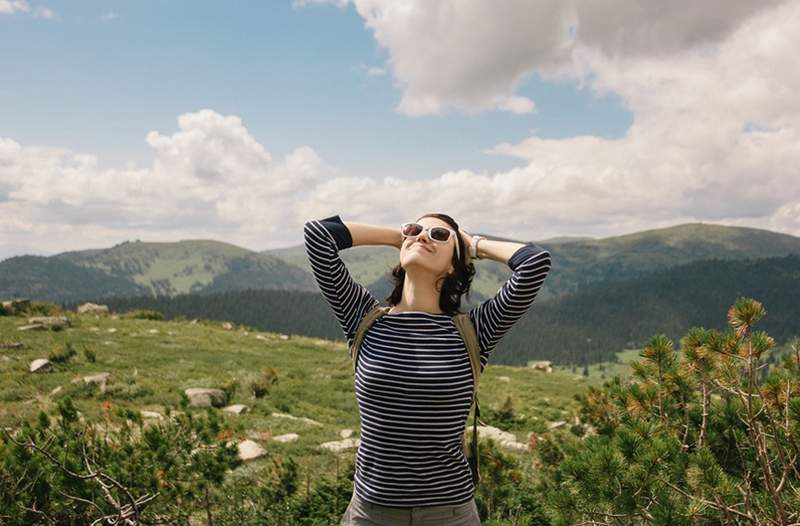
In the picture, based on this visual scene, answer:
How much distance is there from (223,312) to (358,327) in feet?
580

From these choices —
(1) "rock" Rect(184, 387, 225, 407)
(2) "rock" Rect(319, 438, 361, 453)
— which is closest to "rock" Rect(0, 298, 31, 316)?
(1) "rock" Rect(184, 387, 225, 407)

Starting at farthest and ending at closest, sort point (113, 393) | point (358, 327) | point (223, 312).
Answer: point (223, 312)
point (113, 393)
point (358, 327)

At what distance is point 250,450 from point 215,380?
757cm

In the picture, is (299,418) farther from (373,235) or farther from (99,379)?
(373,235)

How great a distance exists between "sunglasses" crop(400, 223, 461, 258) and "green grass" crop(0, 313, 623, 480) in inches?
208

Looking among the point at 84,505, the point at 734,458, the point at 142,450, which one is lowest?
the point at 84,505

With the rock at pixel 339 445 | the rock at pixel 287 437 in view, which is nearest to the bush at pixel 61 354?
the rock at pixel 287 437

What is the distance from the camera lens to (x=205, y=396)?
45.6 ft

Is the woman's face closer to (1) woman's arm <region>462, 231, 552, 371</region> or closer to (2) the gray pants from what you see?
(1) woman's arm <region>462, 231, 552, 371</region>

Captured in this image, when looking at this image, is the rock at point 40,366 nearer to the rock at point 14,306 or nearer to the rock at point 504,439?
the rock at point 504,439

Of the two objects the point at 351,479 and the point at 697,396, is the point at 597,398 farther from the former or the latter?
the point at 351,479

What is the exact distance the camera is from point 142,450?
4973 mm

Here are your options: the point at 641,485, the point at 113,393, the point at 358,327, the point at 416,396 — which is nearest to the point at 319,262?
the point at 358,327

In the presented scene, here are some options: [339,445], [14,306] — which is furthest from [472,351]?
[14,306]
